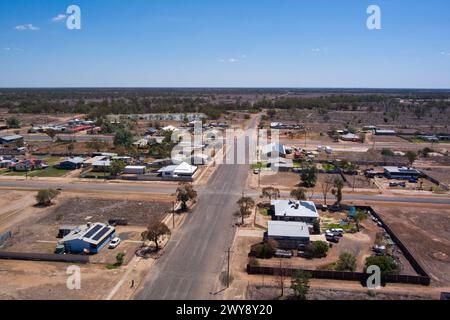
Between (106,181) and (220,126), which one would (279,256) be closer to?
(106,181)

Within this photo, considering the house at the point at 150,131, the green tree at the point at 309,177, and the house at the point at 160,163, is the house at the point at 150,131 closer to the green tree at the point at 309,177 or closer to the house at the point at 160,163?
the house at the point at 160,163

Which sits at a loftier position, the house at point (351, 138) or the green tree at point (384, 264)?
the house at point (351, 138)

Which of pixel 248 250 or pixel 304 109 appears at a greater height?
pixel 304 109

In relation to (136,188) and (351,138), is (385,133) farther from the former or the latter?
(136,188)

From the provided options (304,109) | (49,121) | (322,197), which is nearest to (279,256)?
(322,197)

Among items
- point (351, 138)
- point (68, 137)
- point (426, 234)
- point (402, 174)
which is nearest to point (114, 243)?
point (426, 234)

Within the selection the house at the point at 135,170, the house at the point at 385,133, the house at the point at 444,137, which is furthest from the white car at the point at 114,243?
the house at the point at 444,137
